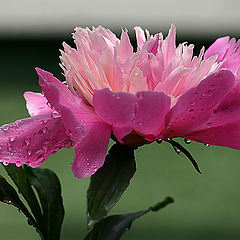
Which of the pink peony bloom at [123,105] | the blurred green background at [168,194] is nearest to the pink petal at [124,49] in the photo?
the pink peony bloom at [123,105]

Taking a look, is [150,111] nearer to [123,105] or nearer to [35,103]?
[123,105]

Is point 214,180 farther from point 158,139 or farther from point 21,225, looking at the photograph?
point 158,139

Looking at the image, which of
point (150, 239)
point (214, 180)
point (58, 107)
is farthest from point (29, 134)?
point (214, 180)

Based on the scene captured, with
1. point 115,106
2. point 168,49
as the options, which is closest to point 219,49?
point 168,49

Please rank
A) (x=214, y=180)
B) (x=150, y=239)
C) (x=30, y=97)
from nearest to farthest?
1. (x=30, y=97)
2. (x=150, y=239)
3. (x=214, y=180)

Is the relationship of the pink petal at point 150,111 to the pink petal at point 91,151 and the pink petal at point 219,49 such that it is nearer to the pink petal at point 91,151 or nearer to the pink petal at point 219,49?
the pink petal at point 91,151

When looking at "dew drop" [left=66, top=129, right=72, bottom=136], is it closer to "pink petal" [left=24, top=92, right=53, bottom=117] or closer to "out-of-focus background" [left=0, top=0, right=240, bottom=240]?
"pink petal" [left=24, top=92, right=53, bottom=117]
